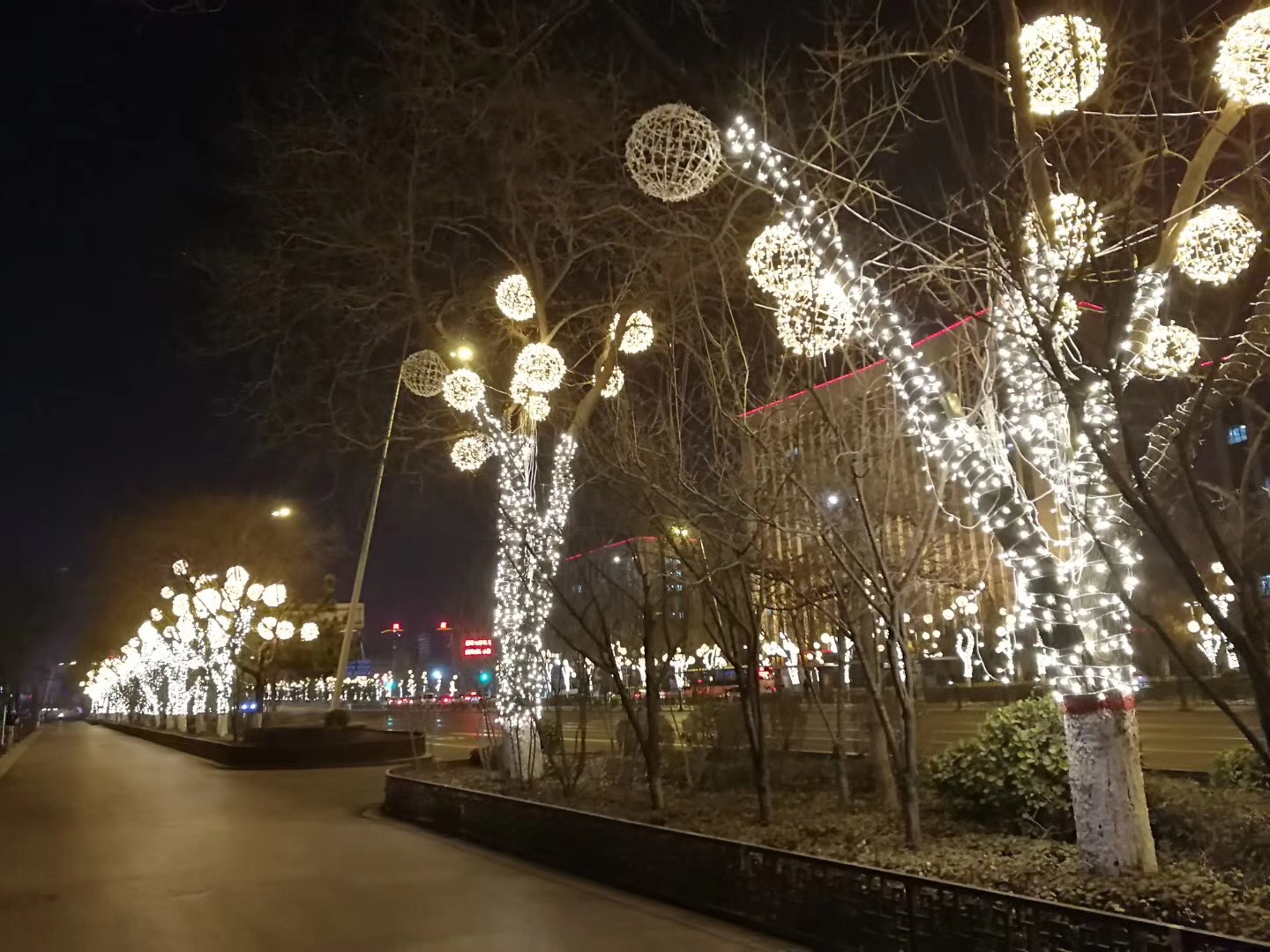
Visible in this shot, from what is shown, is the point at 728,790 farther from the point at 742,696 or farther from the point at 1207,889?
the point at 1207,889

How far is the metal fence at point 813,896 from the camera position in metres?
5.19

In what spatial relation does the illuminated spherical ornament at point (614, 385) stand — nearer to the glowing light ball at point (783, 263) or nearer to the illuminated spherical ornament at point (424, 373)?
the illuminated spherical ornament at point (424, 373)

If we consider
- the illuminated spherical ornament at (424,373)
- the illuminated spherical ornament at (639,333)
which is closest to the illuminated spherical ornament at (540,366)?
the illuminated spherical ornament at (639,333)

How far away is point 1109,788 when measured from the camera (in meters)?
6.71

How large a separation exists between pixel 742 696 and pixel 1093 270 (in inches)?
284

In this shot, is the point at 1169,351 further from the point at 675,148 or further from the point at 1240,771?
the point at 1240,771

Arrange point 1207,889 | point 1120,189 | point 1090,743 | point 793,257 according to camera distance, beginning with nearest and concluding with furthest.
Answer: point 1207,889
point 1090,743
point 1120,189
point 793,257

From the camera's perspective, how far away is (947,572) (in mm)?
12898

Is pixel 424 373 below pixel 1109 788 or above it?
above

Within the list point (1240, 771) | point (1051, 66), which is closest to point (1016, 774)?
point (1240, 771)

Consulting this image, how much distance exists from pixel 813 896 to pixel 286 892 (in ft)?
16.1

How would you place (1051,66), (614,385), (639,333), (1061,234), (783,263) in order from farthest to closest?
(614,385) → (639,333) → (783,263) → (1061,234) → (1051,66)

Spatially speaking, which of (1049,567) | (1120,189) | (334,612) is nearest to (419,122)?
(1120,189)

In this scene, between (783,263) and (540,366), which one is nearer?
(783,263)
